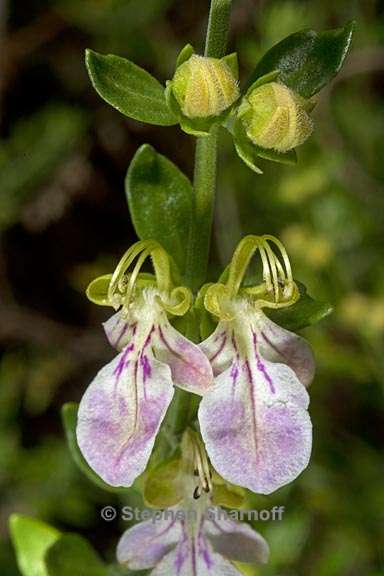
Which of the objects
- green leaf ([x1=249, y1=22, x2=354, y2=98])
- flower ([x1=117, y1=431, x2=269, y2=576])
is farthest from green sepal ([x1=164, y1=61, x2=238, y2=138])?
flower ([x1=117, y1=431, x2=269, y2=576])

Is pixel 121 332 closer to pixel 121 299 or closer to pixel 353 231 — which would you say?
pixel 121 299

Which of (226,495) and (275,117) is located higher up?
(275,117)

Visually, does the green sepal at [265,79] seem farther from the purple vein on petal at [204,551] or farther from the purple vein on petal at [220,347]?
the purple vein on petal at [204,551]

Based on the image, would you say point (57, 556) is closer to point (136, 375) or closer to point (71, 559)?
point (71, 559)

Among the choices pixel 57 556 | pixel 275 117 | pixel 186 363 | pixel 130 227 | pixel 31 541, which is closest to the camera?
pixel 275 117

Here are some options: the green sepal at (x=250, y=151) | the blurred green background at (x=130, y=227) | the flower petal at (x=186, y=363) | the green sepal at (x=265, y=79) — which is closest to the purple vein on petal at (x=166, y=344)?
the flower petal at (x=186, y=363)

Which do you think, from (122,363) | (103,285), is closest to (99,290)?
(103,285)
